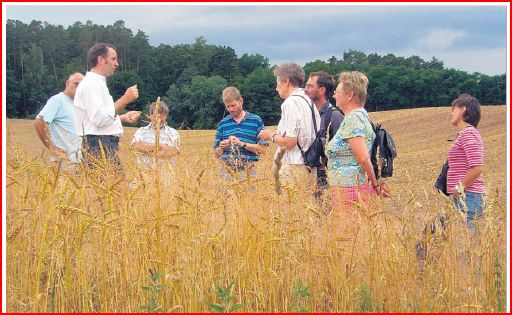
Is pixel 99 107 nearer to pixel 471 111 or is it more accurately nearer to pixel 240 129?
pixel 240 129

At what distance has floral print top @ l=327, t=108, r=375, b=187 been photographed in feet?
14.9

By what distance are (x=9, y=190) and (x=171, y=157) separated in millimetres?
1131

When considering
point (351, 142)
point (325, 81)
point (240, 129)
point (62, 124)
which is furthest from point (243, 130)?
point (351, 142)

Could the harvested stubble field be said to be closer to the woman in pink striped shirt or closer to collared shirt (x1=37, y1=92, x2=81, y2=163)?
the woman in pink striped shirt

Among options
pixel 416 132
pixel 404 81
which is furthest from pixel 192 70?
pixel 404 81

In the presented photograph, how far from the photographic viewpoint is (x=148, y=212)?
371 centimetres

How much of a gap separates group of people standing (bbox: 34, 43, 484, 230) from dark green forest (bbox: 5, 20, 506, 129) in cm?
57

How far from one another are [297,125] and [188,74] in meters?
13.5

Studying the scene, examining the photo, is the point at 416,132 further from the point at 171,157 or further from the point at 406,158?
the point at 171,157

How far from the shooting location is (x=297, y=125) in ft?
17.6

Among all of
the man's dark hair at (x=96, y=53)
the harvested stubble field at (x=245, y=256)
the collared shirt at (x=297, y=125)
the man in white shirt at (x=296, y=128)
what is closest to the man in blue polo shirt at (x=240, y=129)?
the man in white shirt at (x=296, y=128)

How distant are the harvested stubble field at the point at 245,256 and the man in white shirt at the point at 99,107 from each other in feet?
6.53

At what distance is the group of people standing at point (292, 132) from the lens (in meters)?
4.50

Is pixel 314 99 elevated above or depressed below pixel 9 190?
above
